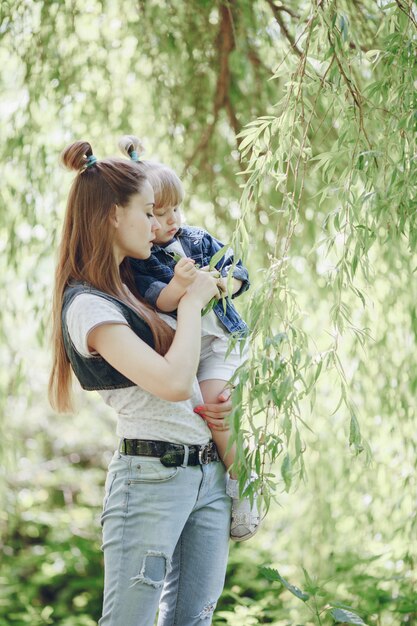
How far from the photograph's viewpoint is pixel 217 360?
1.66m

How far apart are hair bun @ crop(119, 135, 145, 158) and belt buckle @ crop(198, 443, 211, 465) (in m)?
0.59

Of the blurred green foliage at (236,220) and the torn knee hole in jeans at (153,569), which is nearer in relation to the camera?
the torn knee hole in jeans at (153,569)

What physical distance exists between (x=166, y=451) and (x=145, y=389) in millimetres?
124

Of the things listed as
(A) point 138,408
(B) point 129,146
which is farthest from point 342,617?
(B) point 129,146

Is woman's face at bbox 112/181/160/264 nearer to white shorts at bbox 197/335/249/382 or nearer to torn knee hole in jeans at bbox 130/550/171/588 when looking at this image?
white shorts at bbox 197/335/249/382

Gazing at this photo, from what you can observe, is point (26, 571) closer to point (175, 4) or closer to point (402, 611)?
point (402, 611)

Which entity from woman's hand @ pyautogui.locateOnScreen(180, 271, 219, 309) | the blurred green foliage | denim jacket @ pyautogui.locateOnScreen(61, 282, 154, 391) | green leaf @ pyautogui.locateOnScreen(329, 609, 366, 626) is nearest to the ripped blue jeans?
denim jacket @ pyautogui.locateOnScreen(61, 282, 154, 391)

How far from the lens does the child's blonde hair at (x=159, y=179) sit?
5.52 feet

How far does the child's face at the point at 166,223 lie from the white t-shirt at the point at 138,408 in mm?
307

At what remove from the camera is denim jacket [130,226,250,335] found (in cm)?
165

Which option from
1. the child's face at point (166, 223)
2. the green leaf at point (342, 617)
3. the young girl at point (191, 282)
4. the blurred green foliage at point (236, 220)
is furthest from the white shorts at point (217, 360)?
the blurred green foliage at point (236, 220)

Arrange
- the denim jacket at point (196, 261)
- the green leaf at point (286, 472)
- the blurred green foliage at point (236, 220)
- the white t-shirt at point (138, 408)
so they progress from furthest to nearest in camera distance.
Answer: the blurred green foliage at point (236, 220)
the denim jacket at point (196, 261)
the white t-shirt at point (138, 408)
the green leaf at point (286, 472)

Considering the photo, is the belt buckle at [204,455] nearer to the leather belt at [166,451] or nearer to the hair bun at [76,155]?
the leather belt at [166,451]

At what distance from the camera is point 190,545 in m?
1.54
